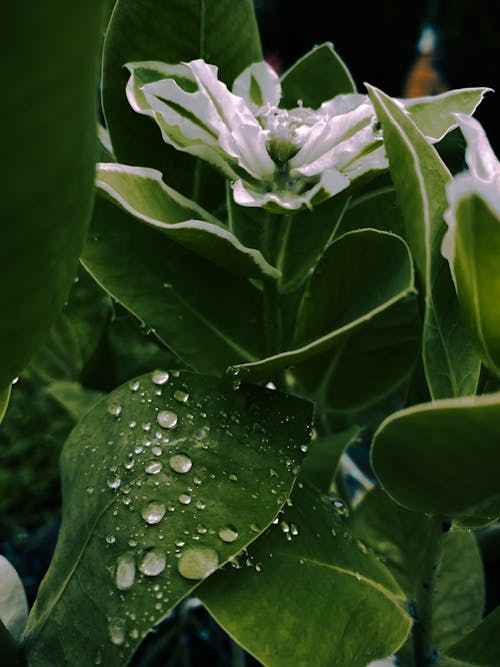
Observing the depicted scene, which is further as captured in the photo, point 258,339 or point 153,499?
point 258,339

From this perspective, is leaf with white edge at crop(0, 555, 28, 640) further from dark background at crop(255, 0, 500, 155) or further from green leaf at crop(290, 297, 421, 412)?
dark background at crop(255, 0, 500, 155)

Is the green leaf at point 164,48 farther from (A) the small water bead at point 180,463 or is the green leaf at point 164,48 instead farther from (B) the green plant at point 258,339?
(A) the small water bead at point 180,463

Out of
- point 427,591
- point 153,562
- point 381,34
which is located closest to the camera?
point 153,562

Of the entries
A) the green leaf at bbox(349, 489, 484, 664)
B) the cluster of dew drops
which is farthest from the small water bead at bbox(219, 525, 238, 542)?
the green leaf at bbox(349, 489, 484, 664)

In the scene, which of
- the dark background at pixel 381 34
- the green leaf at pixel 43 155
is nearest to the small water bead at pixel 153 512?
the green leaf at pixel 43 155

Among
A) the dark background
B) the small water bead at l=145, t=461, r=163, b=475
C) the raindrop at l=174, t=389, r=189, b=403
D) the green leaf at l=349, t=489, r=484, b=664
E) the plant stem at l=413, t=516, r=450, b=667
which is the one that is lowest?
the dark background

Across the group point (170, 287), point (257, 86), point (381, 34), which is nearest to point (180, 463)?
point (170, 287)

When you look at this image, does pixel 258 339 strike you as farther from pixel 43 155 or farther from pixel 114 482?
pixel 43 155
